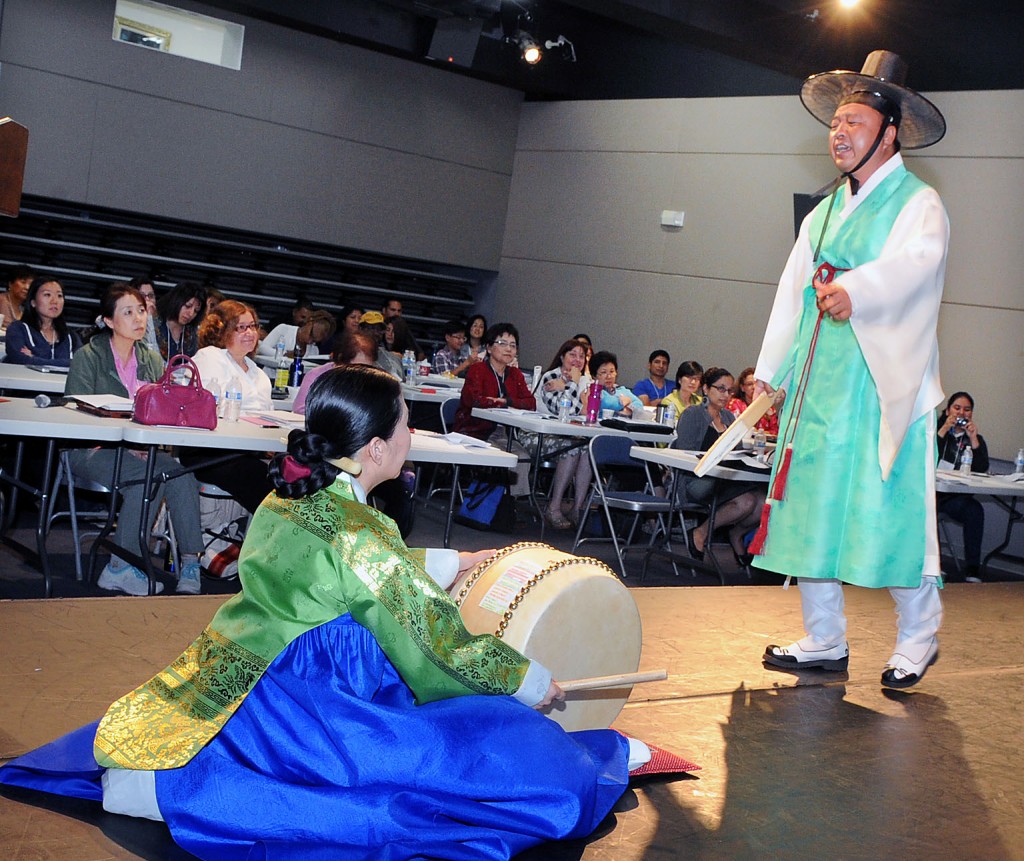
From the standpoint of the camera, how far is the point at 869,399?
3330 millimetres

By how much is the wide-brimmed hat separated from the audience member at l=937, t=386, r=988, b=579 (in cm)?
393

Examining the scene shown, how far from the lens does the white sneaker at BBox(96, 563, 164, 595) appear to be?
4004mm

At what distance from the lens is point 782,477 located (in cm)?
342

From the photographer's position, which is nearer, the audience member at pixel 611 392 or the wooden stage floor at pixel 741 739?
the wooden stage floor at pixel 741 739

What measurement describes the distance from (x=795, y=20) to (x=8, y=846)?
25.3ft

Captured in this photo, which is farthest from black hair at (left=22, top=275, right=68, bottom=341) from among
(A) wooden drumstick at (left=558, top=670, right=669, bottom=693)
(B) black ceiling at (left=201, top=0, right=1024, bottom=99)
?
(A) wooden drumstick at (left=558, top=670, right=669, bottom=693)

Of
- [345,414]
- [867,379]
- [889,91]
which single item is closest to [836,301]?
[867,379]

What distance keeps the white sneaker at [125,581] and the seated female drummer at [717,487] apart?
259 centimetres

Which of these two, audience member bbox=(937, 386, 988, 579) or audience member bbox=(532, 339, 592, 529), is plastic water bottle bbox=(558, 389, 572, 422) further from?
audience member bbox=(937, 386, 988, 579)

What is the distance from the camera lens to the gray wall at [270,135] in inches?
346

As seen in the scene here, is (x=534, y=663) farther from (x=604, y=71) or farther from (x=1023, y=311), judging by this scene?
(x=604, y=71)

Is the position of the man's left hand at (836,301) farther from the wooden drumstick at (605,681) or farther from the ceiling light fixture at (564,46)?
the ceiling light fixture at (564,46)

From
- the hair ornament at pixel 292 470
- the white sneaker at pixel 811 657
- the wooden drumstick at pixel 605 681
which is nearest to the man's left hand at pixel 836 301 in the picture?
the white sneaker at pixel 811 657

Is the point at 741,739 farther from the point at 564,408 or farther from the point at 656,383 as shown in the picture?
the point at 656,383
